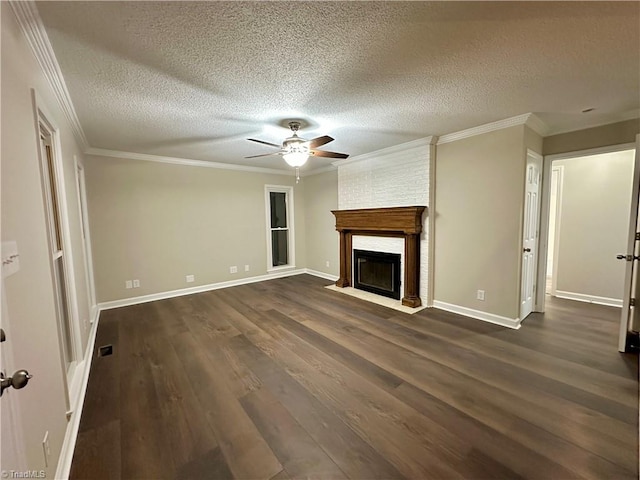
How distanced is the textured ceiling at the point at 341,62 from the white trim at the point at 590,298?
2.55m

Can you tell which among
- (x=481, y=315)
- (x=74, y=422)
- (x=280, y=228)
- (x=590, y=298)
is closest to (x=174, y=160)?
(x=280, y=228)

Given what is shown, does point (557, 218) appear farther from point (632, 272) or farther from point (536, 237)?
point (632, 272)

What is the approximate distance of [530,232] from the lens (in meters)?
3.37

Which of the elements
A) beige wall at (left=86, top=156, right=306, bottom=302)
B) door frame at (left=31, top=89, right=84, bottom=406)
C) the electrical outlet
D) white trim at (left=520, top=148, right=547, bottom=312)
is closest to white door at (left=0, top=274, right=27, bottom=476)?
the electrical outlet

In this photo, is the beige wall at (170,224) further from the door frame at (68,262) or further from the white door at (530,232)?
the white door at (530,232)

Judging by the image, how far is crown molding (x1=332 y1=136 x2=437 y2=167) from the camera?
3.77 m

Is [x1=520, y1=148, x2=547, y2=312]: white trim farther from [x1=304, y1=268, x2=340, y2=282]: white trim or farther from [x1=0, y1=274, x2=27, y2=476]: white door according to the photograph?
[x1=0, y1=274, x2=27, y2=476]: white door

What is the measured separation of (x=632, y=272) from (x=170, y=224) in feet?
19.5

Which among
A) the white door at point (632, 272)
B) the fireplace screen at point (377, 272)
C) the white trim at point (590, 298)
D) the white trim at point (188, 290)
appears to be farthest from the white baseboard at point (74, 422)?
the white trim at point (590, 298)

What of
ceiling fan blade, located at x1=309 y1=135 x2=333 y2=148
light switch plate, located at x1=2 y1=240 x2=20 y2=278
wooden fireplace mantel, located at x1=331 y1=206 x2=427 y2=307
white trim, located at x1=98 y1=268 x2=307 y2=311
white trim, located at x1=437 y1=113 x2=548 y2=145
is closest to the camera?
light switch plate, located at x1=2 y1=240 x2=20 y2=278

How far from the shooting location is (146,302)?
4359mm

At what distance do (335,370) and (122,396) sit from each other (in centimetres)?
170

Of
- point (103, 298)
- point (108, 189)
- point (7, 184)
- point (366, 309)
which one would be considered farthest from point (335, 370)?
point (108, 189)

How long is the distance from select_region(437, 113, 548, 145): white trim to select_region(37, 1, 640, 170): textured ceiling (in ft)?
0.36
